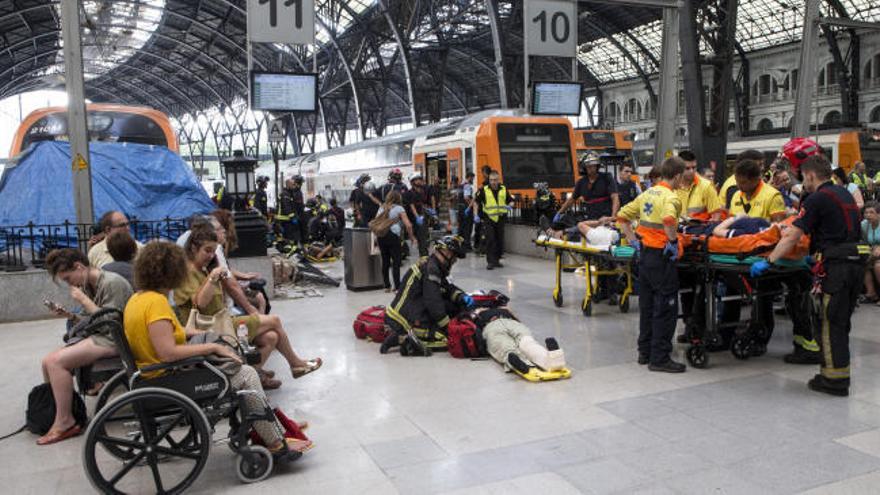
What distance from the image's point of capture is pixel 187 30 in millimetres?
49344

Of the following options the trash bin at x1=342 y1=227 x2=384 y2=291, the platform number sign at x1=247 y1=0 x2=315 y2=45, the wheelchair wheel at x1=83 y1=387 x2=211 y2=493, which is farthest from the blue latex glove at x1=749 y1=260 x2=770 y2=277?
the platform number sign at x1=247 y1=0 x2=315 y2=45

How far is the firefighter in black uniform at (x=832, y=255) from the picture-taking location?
16.5ft

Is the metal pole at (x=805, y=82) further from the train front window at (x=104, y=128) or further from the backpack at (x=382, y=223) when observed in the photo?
the train front window at (x=104, y=128)

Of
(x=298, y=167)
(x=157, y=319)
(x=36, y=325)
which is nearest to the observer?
(x=157, y=319)

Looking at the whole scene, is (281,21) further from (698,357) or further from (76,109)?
(698,357)

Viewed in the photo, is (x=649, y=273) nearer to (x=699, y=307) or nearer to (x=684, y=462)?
(x=699, y=307)

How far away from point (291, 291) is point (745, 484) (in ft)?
26.8

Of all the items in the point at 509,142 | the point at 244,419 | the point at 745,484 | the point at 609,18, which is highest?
the point at 609,18

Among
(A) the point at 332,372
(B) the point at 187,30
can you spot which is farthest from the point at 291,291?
(B) the point at 187,30

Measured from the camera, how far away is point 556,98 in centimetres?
1712

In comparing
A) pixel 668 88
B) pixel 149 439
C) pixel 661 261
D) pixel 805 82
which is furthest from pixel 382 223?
A: pixel 805 82

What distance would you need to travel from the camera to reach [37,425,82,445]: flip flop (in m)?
→ 4.58

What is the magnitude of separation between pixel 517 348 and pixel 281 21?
8.11 meters

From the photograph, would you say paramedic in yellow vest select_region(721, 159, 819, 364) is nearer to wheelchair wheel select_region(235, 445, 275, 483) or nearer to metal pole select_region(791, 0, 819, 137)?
wheelchair wheel select_region(235, 445, 275, 483)
